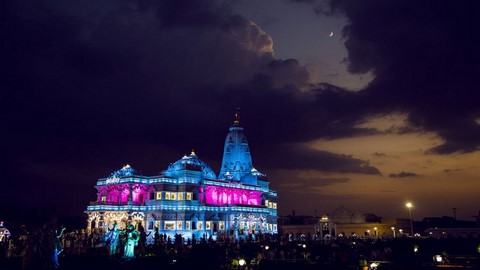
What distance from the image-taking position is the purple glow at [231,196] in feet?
268

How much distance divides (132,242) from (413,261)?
22457 mm

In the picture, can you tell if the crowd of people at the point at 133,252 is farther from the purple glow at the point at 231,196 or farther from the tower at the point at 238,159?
the tower at the point at 238,159

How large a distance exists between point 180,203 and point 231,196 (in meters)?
14.8

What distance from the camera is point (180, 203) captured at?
243 feet

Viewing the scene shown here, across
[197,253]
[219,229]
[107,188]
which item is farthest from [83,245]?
[219,229]

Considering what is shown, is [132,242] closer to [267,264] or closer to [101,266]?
[101,266]

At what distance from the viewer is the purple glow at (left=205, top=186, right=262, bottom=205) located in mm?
81575

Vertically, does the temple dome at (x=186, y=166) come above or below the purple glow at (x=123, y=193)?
above

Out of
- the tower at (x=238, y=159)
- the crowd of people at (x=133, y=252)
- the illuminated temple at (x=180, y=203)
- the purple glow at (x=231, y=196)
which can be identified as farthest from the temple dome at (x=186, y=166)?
the crowd of people at (x=133, y=252)

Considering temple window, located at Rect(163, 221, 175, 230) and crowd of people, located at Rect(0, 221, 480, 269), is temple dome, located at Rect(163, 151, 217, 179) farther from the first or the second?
crowd of people, located at Rect(0, 221, 480, 269)

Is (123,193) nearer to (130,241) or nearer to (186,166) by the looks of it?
(186,166)

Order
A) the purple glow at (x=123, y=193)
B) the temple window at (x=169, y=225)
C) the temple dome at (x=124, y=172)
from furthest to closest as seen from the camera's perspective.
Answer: the temple dome at (x=124, y=172)
the purple glow at (x=123, y=193)
the temple window at (x=169, y=225)

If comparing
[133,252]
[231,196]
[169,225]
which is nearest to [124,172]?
[169,225]

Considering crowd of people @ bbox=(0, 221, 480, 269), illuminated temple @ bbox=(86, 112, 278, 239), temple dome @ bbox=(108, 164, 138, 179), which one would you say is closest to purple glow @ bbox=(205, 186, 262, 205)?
illuminated temple @ bbox=(86, 112, 278, 239)
